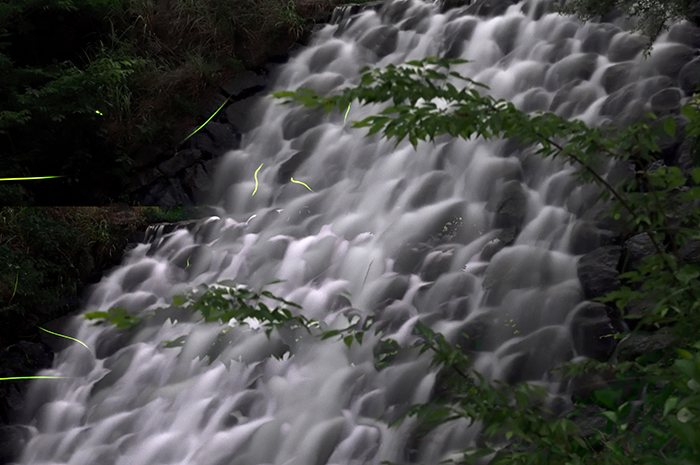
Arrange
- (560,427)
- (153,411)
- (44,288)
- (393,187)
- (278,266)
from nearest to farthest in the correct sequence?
(560,427) < (153,411) < (278,266) < (393,187) < (44,288)

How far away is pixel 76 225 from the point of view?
214 inches

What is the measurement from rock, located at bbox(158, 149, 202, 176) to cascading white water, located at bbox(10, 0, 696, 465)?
0.34 meters

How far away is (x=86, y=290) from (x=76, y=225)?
2.44 ft

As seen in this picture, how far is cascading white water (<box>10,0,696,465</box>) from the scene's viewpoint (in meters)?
3.02

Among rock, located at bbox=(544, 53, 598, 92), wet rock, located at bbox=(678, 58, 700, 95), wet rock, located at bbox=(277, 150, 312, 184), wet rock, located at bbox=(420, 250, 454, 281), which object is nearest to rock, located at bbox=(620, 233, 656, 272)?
wet rock, located at bbox=(420, 250, 454, 281)

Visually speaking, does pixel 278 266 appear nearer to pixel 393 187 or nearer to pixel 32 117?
pixel 393 187

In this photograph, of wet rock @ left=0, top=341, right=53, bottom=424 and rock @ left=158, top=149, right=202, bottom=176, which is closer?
wet rock @ left=0, top=341, right=53, bottom=424

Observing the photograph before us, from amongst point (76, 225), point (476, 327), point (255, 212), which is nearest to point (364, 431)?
point (476, 327)

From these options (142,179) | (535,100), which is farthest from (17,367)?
(535,100)

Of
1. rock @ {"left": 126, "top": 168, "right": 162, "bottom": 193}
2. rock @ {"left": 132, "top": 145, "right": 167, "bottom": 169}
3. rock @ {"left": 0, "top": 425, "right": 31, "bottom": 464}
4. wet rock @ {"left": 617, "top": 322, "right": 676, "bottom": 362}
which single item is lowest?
rock @ {"left": 0, "top": 425, "right": 31, "bottom": 464}

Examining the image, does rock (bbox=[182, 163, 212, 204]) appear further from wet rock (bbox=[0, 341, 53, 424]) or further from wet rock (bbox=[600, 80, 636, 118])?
wet rock (bbox=[600, 80, 636, 118])

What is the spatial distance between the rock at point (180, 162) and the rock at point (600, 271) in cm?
401

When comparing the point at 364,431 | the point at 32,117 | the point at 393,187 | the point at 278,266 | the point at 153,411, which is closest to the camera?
the point at 364,431

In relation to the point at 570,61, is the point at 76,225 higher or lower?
lower
